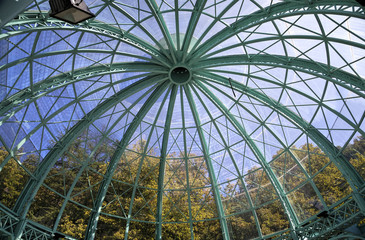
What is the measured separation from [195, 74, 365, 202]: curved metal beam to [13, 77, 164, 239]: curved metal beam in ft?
16.7

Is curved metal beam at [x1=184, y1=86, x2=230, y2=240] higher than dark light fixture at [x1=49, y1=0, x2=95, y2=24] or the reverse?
higher

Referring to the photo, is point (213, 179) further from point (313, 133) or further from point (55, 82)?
point (55, 82)

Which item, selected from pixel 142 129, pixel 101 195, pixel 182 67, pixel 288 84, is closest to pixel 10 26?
pixel 182 67

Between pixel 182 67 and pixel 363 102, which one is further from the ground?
Result: pixel 182 67

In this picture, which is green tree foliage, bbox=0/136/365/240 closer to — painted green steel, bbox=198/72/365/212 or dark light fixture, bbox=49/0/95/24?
painted green steel, bbox=198/72/365/212

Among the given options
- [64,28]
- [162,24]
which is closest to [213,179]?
[162,24]

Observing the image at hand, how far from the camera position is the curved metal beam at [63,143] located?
70.1ft

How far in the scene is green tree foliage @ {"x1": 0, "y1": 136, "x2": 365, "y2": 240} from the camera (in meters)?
23.0

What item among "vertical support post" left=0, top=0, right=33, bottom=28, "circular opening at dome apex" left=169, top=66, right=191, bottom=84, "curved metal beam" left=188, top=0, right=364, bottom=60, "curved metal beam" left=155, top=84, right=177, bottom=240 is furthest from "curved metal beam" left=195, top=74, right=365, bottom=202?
"vertical support post" left=0, top=0, right=33, bottom=28

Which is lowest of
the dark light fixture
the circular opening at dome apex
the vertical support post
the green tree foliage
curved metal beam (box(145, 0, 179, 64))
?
the vertical support post

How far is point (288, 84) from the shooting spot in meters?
20.3

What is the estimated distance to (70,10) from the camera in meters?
7.49

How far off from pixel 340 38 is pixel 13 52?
17.7 m

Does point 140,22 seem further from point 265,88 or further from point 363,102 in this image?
point 363,102
